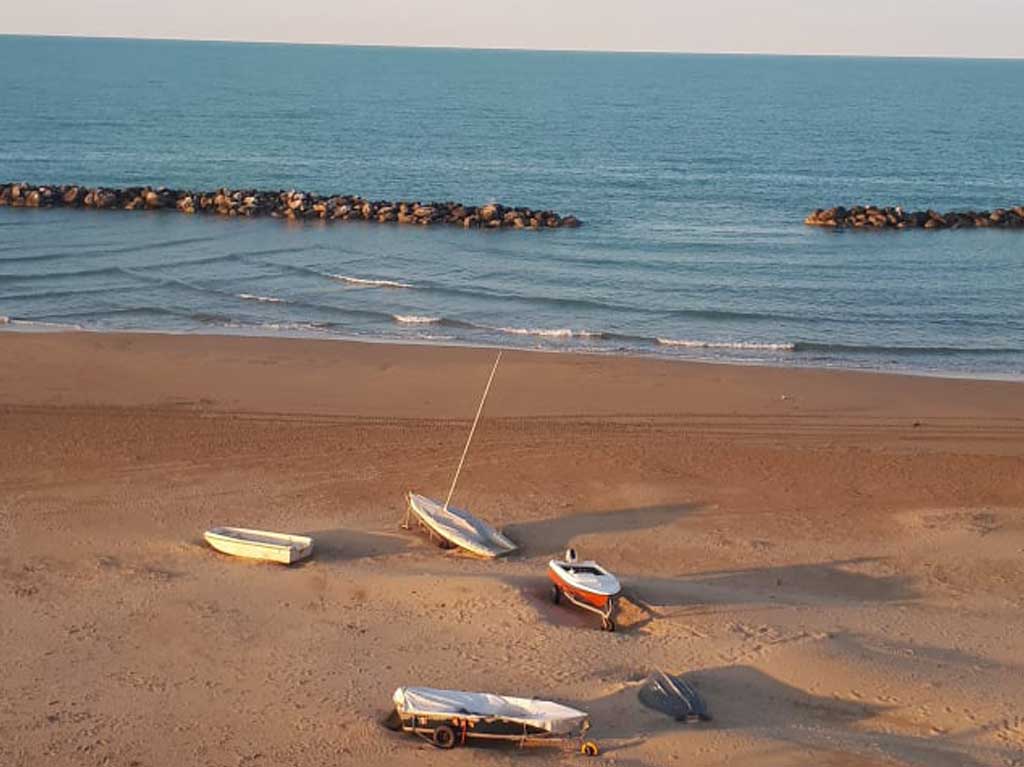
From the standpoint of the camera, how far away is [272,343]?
110 ft

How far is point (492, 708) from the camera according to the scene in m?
14.7

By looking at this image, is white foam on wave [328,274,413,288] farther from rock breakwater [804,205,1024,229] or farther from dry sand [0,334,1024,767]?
rock breakwater [804,205,1024,229]

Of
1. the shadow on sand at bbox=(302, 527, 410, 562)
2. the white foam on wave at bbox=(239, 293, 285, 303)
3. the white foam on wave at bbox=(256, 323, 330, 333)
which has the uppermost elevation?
the white foam on wave at bbox=(239, 293, 285, 303)

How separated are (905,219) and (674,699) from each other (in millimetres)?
43928

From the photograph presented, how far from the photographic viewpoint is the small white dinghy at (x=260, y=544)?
19.6 metres

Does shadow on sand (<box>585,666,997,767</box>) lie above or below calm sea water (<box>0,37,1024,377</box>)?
below

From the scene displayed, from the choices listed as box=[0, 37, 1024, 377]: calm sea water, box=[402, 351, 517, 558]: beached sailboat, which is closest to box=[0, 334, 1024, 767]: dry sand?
box=[402, 351, 517, 558]: beached sailboat

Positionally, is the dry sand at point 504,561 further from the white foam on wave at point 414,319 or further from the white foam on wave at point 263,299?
the white foam on wave at point 263,299

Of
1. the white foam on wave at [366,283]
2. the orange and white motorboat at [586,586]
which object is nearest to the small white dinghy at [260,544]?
the orange and white motorboat at [586,586]

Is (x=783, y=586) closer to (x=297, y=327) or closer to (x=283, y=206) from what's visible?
(x=297, y=327)

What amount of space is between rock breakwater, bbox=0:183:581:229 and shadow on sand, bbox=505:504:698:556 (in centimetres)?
3095

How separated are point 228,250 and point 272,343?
13968 mm

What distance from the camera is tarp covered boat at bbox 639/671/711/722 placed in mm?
15219

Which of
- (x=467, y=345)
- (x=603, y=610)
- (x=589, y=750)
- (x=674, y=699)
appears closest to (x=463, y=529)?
(x=603, y=610)
